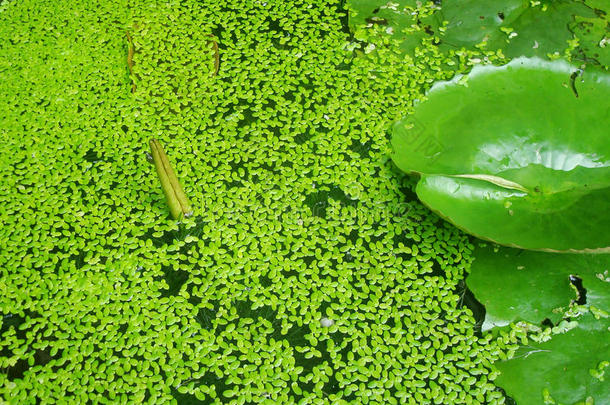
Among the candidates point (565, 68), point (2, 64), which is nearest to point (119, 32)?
point (2, 64)

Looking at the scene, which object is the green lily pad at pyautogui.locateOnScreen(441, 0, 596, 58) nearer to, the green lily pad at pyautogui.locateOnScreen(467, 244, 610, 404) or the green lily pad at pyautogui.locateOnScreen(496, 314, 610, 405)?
the green lily pad at pyautogui.locateOnScreen(467, 244, 610, 404)

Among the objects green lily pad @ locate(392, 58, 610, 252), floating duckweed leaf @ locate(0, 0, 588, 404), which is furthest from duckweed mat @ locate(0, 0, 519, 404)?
green lily pad @ locate(392, 58, 610, 252)

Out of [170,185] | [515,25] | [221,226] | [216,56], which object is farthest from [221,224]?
[515,25]

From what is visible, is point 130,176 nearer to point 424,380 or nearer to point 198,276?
point 198,276

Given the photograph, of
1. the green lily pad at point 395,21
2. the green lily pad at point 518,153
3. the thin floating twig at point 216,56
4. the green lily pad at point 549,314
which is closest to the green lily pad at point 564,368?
the green lily pad at point 549,314

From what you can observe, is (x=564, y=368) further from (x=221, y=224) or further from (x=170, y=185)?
(x=170, y=185)

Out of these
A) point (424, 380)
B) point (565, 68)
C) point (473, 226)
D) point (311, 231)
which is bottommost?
point (424, 380)

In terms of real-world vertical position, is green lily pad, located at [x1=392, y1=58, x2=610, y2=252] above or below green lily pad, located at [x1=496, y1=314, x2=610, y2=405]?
above
